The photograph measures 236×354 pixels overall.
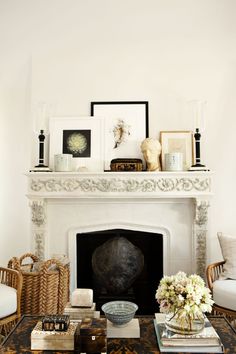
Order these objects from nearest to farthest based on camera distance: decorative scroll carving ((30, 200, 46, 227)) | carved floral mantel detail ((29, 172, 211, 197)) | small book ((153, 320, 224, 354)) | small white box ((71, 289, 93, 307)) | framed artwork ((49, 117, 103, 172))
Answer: small book ((153, 320, 224, 354)) < small white box ((71, 289, 93, 307)) < carved floral mantel detail ((29, 172, 211, 197)) < decorative scroll carving ((30, 200, 46, 227)) < framed artwork ((49, 117, 103, 172))

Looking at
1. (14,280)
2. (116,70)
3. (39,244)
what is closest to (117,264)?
(39,244)

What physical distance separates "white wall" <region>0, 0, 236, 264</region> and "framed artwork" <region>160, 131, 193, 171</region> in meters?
0.08

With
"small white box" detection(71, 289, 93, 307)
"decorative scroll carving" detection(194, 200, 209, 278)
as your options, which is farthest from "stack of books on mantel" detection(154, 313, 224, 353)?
"decorative scroll carving" detection(194, 200, 209, 278)

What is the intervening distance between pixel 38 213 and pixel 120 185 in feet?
2.67

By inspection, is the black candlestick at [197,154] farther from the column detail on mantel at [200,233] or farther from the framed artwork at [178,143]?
the column detail on mantel at [200,233]

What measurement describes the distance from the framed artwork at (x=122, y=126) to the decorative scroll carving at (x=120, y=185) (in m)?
0.25

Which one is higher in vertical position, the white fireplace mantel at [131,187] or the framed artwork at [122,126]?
the framed artwork at [122,126]

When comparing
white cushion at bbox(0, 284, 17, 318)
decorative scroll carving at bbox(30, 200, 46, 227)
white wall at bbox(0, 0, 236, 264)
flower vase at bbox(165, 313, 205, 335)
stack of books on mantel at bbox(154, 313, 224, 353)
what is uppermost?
white wall at bbox(0, 0, 236, 264)

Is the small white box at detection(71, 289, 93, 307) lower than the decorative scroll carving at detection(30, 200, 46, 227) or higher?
lower

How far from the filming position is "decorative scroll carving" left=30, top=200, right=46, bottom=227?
3.39 meters

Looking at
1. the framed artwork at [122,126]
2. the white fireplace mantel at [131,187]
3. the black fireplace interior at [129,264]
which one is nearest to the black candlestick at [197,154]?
the white fireplace mantel at [131,187]

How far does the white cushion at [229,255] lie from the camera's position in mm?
2971

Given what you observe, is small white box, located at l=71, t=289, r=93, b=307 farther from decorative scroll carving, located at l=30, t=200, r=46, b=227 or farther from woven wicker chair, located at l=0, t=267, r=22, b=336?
decorative scroll carving, located at l=30, t=200, r=46, b=227

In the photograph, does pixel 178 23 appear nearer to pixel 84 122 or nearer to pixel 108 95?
pixel 108 95
